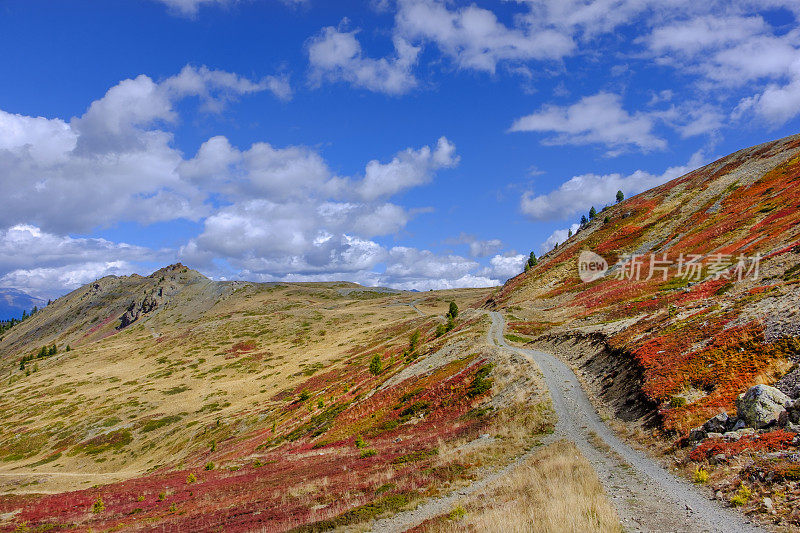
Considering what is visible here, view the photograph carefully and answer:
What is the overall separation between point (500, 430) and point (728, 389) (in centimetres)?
1264

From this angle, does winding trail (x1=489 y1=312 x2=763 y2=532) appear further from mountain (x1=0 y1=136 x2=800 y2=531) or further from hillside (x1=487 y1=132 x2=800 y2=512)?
hillside (x1=487 y1=132 x2=800 y2=512)

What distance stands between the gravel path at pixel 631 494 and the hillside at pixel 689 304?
1409mm

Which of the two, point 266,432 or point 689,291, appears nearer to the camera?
point 689,291

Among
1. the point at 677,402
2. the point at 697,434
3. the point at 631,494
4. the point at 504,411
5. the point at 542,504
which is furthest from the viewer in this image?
the point at 504,411

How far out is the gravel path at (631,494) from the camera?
1212cm

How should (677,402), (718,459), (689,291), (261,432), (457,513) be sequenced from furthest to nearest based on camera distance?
(261,432)
(689,291)
(677,402)
(718,459)
(457,513)

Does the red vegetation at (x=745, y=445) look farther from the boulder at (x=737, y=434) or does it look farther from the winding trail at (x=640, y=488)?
the winding trail at (x=640, y=488)

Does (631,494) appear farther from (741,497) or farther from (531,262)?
(531,262)

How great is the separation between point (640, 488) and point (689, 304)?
34.3 m

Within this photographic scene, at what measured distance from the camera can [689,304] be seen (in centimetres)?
4166

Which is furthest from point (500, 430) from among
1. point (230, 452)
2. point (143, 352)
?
Result: point (143, 352)

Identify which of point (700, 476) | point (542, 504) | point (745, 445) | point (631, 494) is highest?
point (745, 445)

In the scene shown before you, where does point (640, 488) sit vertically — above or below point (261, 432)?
above

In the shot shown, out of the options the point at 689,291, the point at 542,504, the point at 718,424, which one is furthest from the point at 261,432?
the point at 689,291
